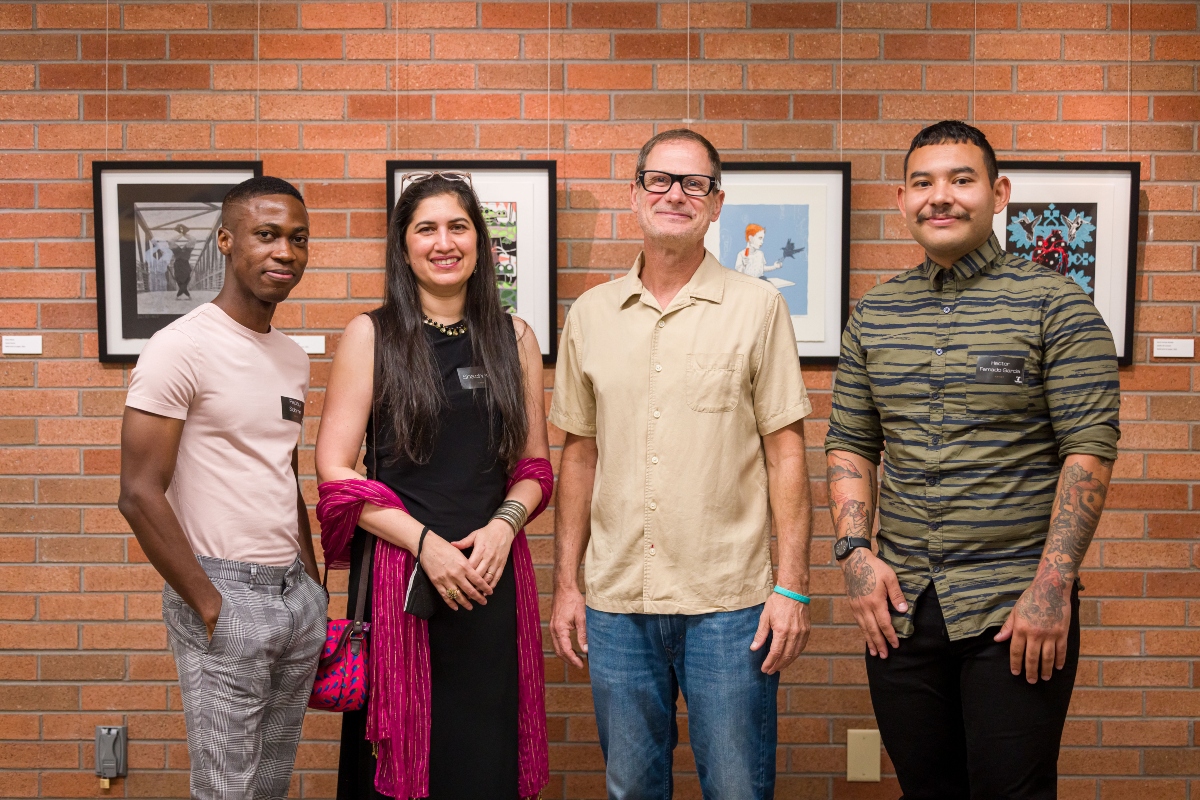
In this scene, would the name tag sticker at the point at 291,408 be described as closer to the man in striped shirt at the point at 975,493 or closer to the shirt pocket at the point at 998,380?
the man in striped shirt at the point at 975,493

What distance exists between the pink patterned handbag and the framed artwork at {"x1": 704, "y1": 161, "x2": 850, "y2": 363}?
1.51 m

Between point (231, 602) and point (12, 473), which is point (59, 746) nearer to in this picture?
point (12, 473)

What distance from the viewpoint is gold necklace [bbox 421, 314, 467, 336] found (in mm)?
2047

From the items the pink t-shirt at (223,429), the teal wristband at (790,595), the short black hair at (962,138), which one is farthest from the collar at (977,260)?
the pink t-shirt at (223,429)

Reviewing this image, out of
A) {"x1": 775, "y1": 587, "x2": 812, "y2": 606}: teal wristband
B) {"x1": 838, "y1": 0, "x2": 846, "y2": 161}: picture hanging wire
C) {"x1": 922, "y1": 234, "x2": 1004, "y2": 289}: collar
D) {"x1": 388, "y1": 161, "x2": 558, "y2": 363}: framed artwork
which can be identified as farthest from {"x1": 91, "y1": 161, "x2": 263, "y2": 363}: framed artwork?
{"x1": 922, "y1": 234, "x2": 1004, "y2": 289}: collar

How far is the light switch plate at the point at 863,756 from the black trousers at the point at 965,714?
101 cm

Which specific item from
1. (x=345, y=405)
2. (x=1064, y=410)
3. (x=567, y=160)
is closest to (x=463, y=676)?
(x=345, y=405)

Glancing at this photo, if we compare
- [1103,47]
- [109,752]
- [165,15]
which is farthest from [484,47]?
[109,752]

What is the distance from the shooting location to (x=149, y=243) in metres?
2.82

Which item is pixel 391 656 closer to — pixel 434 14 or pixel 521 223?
pixel 521 223

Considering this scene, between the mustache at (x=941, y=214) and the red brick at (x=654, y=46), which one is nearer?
the mustache at (x=941, y=214)

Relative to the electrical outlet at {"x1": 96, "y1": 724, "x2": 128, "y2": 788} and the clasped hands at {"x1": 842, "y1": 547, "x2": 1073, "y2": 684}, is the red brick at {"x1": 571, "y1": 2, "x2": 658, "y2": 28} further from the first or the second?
the electrical outlet at {"x1": 96, "y1": 724, "x2": 128, "y2": 788}

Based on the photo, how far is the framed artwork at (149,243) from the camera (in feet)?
9.21

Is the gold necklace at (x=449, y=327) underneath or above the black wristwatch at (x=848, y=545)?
above
